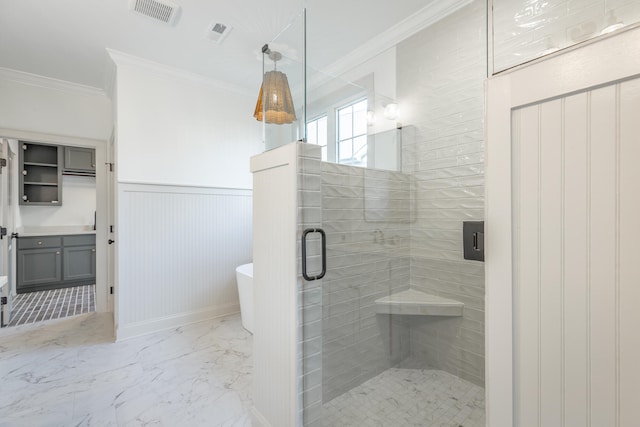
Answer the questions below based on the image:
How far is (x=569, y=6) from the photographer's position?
76 cm

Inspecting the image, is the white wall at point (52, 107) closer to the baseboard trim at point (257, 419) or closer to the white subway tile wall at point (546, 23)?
the baseboard trim at point (257, 419)

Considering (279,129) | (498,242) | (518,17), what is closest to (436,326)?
(498,242)

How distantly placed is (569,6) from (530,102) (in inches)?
12.0

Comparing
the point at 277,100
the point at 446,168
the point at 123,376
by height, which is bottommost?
the point at 123,376

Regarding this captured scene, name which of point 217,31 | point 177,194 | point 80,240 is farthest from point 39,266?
point 217,31

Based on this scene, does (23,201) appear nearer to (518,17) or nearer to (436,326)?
(436,326)

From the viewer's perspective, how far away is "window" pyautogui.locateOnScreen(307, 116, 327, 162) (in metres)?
1.46

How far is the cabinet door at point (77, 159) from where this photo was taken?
4379 mm

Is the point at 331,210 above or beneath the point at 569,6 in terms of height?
beneath

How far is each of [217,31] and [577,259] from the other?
9.14 ft

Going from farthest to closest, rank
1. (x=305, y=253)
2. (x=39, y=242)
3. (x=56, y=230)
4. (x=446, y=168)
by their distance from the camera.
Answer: (x=56, y=230) < (x=39, y=242) < (x=446, y=168) < (x=305, y=253)

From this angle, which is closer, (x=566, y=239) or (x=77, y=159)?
(x=566, y=239)

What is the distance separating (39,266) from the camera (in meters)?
4.29

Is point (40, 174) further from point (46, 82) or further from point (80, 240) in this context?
point (46, 82)
